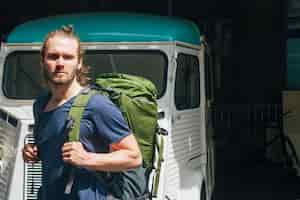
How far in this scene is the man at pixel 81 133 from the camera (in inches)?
126

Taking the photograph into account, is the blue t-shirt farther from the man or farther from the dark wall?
the dark wall

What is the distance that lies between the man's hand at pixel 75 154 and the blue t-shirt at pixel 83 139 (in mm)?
67

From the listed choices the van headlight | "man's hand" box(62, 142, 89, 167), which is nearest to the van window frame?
the van headlight

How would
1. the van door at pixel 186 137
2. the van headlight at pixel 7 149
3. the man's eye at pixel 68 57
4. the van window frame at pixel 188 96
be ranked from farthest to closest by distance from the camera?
1. the van window frame at pixel 188 96
2. the van door at pixel 186 137
3. the van headlight at pixel 7 149
4. the man's eye at pixel 68 57

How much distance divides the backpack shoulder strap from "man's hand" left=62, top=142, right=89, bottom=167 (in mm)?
39

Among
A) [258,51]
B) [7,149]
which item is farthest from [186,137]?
[258,51]

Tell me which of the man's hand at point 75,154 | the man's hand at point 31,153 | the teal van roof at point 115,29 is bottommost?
the man's hand at point 31,153

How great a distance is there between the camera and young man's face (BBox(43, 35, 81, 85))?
3.23 m

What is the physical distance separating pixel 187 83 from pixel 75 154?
3052 millimetres

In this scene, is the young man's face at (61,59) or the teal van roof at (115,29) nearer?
the young man's face at (61,59)

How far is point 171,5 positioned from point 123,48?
7.81 metres

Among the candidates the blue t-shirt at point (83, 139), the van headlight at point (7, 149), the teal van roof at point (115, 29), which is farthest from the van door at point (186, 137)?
the blue t-shirt at point (83, 139)

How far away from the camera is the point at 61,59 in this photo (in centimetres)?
323

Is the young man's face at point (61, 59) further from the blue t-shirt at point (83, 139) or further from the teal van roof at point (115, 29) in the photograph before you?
the teal van roof at point (115, 29)
